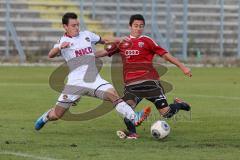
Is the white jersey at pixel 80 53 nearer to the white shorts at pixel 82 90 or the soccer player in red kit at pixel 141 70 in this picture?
the white shorts at pixel 82 90

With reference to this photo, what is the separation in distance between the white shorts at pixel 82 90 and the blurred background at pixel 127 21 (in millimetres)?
29126

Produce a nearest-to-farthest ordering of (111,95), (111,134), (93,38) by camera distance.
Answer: (111,95) < (93,38) < (111,134)

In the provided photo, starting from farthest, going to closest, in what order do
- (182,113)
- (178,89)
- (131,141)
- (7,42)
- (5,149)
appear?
(7,42) < (178,89) < (182,113) < (131,141) < (5,149)

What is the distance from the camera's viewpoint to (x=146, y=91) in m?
11.4

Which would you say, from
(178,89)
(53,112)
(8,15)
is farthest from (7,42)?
(53,112)

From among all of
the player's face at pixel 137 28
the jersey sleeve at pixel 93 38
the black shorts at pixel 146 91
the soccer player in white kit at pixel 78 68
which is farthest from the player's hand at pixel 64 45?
the black shorts at pixel 146 91

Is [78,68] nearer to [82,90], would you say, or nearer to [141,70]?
[82,90]

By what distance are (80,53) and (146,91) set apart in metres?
1.18

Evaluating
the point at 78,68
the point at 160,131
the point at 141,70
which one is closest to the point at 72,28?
the point at 78,68

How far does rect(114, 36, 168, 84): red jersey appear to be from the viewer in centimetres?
1132

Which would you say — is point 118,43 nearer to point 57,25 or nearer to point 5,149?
point 5,149

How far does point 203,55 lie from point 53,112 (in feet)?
107

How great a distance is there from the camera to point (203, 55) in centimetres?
4375

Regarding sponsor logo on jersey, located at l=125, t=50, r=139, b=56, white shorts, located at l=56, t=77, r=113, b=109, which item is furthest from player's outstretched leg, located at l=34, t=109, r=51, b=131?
sponsor logo on jersey, located at l=125, t=50, r=139, b=56
